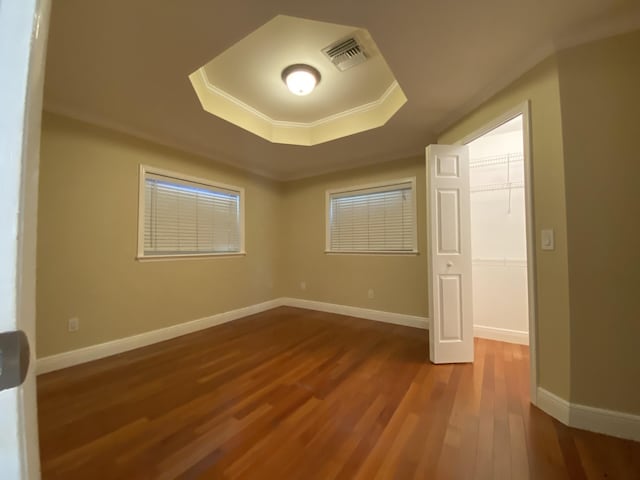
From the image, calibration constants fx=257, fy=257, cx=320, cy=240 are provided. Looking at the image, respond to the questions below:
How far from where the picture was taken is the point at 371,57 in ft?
6.96

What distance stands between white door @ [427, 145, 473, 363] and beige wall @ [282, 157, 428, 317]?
2.96 ft

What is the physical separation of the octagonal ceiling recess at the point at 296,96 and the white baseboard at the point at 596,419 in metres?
2.61

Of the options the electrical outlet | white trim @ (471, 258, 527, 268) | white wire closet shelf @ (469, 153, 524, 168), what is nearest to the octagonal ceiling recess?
white wire closet shelf @ (469, 153, 524, 168)

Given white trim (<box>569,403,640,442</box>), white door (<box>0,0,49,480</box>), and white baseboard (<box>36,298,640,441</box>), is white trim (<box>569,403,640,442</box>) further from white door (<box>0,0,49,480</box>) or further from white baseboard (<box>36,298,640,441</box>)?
white door (<box>0,0,49,480</box>)

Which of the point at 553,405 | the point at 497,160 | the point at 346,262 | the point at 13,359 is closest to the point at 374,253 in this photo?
the point at 346,262

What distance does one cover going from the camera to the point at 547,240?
1.76 meters

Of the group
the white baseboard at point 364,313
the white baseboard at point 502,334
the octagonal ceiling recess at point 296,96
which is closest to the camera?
the octagonal ceiling recess at point 296,96

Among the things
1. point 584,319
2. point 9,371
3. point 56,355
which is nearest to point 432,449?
point 584,319

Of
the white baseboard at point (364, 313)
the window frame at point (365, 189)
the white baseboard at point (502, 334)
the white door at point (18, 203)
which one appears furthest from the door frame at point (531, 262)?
the white door at point (18, 203)

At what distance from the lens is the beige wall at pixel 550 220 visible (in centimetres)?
166

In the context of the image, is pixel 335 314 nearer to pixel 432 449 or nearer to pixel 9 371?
pixel 432 449

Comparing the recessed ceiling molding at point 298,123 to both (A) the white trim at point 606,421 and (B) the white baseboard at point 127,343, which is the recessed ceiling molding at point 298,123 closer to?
(B) the white baseboard at point 127,343

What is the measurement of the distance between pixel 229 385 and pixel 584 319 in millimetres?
2527

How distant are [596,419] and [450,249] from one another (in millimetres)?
1442
